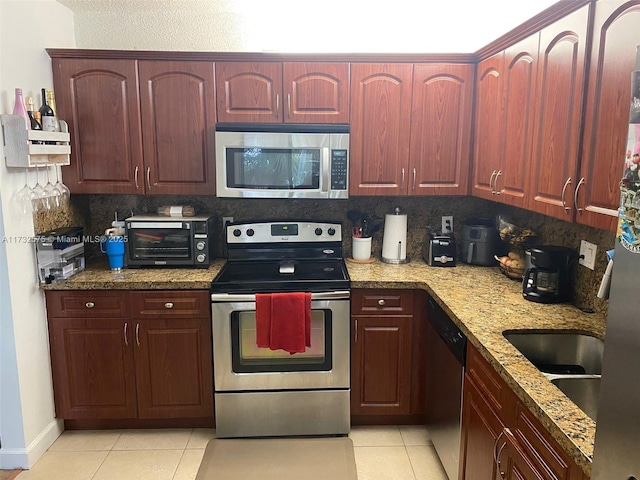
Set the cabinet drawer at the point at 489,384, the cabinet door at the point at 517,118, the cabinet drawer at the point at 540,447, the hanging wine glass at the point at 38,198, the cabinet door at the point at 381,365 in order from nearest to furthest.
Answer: the cabinet drawer at the point at 540,447 < the cabinet drawer at the point at 489,384 < the cabinet door at the point at 517,118 < the hanging wine glass at the point at 38,198 < the cabinet door at the point at 381,365

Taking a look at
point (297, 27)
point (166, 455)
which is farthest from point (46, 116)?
point (166, 455)

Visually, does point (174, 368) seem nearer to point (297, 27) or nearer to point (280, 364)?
point (280, 364)

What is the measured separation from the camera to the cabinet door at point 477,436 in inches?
67.0

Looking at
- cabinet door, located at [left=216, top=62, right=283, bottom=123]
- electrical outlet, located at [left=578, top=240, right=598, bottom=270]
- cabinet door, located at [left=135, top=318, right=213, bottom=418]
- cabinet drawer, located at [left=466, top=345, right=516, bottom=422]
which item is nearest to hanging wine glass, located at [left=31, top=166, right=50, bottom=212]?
cabinet door, located at [left=135, top=318, right=213, bottom=418]

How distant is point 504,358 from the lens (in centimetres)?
161

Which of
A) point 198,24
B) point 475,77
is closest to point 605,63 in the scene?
point 475,77

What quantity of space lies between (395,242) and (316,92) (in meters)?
1.02

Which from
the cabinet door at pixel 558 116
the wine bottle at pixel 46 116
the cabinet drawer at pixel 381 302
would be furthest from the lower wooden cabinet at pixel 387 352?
the wine bottle at pixel 46 116

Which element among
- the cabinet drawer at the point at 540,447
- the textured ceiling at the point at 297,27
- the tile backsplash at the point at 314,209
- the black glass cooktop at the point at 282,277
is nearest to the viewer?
Result: the cabinet drawer at the point at 540,447

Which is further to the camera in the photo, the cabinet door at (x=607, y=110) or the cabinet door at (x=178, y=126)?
the cabinet door at (x=178, y=126)

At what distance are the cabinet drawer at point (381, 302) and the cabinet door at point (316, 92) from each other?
1.00 m

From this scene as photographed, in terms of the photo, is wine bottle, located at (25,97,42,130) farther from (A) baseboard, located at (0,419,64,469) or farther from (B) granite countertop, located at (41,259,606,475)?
(A) baseboard, located at (0,419,64,469)

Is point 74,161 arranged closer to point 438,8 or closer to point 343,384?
point 343,384

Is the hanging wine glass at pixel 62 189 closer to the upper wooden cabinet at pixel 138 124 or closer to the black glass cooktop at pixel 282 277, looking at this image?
the upper wooden cabinet at pixel 138 124
